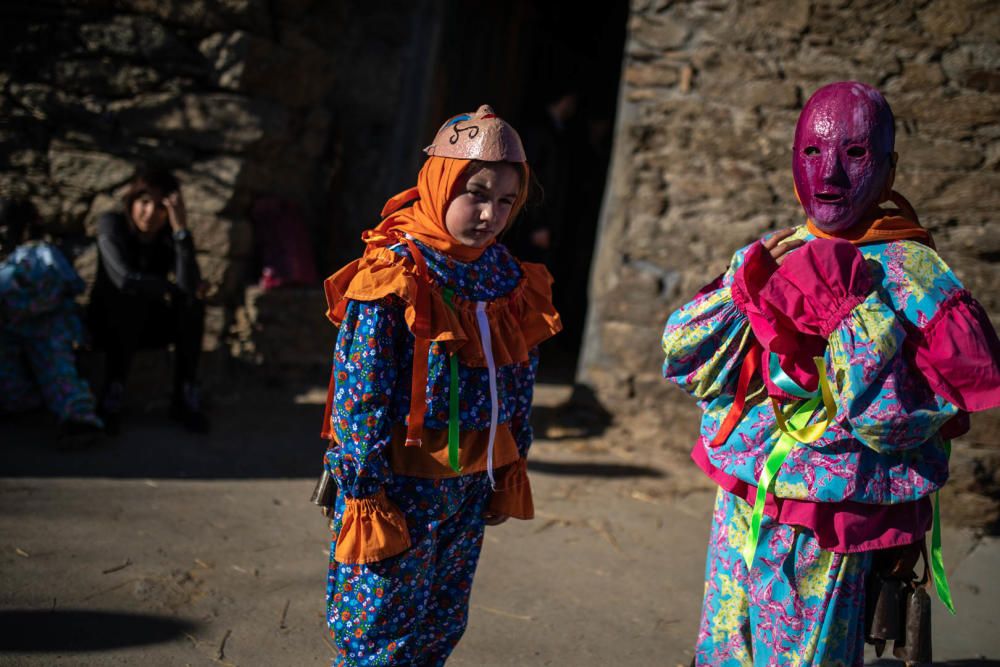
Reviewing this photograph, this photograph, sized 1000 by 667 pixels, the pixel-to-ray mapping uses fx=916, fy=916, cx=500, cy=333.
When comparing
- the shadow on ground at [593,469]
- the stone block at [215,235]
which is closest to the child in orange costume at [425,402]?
the shadow on ground at [593,469]

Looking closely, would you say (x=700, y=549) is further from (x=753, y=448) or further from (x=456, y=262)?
(x=456, y=262)

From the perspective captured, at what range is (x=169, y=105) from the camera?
5.36 m

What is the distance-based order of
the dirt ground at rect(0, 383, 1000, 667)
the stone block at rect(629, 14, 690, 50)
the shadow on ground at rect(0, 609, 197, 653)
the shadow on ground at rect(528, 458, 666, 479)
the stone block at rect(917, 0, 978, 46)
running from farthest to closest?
the stone block at rect(629, 14, 690, 50)
the shadow on ground at rect(528, 458, 666, 479)
the stone block at rect(917, 0, 978, 46)
the dirt ground at rect(0, 383, 1000, 667)
the shadow on ground at rect(0, 609, 197, 653)

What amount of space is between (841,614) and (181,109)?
15.3ft

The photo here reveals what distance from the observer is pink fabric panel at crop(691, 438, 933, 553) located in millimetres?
2002

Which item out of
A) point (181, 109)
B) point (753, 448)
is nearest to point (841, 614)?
point (753, 448)

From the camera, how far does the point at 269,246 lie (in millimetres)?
5695

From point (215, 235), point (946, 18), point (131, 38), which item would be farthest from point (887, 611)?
point (131, 38)

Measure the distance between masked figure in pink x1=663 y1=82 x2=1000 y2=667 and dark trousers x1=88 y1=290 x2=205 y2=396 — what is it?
3338 millimetres

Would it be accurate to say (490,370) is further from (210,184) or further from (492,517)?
(210,184)

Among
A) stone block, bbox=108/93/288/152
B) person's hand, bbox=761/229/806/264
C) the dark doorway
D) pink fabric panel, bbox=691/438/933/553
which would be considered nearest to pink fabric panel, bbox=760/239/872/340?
person's hand, bbox=761/229/806/264

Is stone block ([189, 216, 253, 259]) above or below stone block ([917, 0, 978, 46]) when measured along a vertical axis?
below

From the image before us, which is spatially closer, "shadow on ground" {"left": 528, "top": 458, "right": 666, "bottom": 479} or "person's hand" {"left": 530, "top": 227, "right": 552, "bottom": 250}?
"shadow on ground" {"left": 528, "top": 458, "right": 666, "bottom": 479}

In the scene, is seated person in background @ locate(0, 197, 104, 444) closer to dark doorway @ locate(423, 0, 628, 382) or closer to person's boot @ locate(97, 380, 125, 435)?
person's boot @ locate(97, 380, 125, 435)
